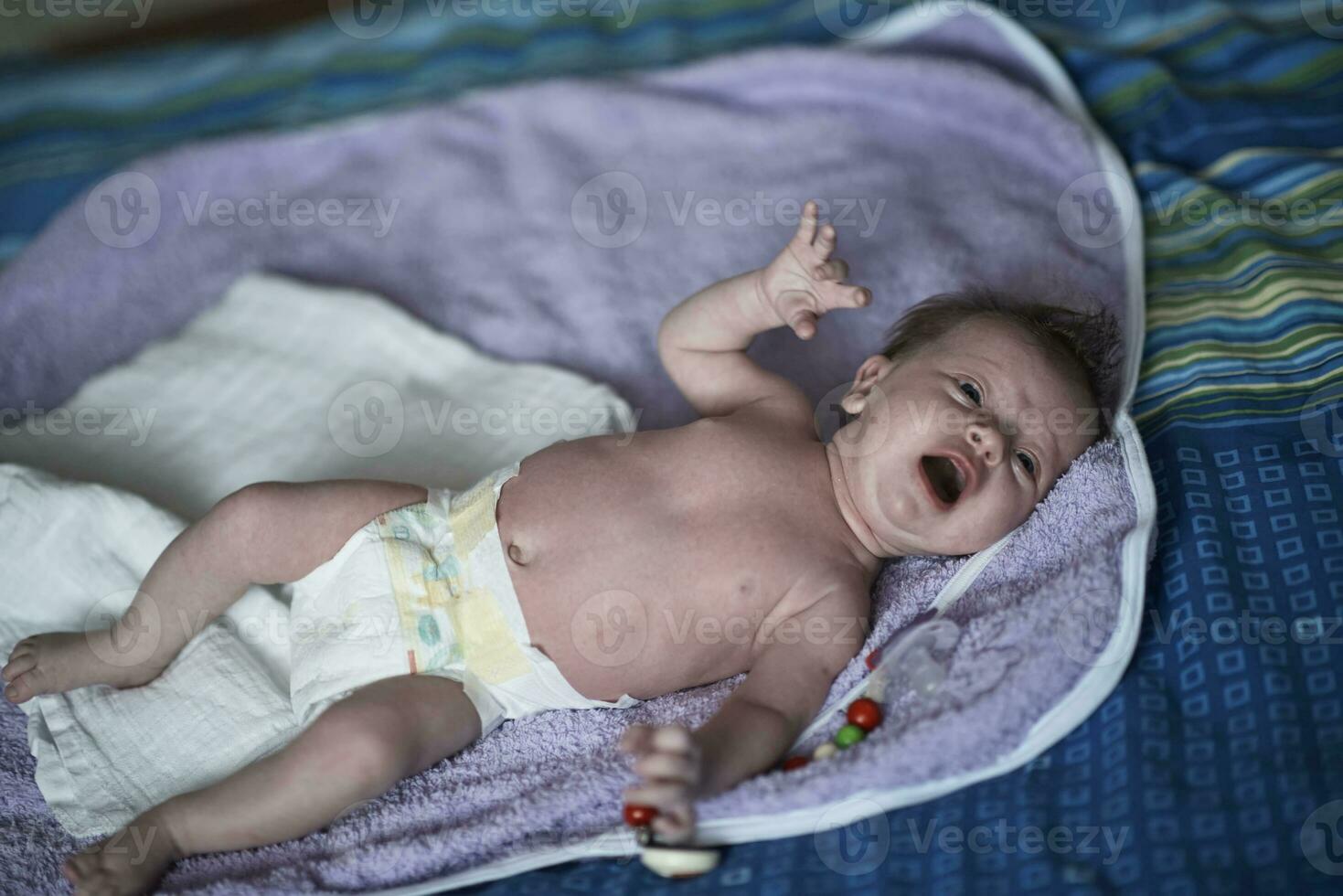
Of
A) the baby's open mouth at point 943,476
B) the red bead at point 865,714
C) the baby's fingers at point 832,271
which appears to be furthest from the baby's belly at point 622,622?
the baby's fingers at point 832,271

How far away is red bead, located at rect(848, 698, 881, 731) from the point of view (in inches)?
47.5

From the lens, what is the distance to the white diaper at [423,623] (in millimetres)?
1314

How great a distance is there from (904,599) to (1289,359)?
2.09 ft

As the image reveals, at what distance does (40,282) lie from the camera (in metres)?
1.87

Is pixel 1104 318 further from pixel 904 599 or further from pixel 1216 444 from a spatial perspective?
pixel 904 599

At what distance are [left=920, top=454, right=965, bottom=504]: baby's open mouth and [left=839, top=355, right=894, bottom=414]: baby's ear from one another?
4.3 inches

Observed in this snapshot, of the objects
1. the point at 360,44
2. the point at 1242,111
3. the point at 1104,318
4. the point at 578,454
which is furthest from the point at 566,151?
the point at 1242,111

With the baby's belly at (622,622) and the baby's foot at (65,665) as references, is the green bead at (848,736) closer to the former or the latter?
the baby's belly at (622,622)

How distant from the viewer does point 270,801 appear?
120 centimetres

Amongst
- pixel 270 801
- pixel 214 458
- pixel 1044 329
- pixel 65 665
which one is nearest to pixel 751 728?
pixel 270 801

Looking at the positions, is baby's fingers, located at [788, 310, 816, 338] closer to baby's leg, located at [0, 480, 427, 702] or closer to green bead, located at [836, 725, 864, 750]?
green bead, located at [836, 725, 864, 750]

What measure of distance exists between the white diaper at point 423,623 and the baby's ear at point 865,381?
1.49ft

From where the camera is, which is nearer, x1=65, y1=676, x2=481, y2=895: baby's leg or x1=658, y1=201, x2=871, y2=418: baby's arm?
x1=65, y1=676, x2=481, y2=895: baby's leg

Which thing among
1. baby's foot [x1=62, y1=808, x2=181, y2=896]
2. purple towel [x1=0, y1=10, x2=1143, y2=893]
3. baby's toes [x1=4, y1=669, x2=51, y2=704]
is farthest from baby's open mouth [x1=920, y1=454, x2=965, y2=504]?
baby's toes [x1=4, y1=669, x2=51, y2=704]
